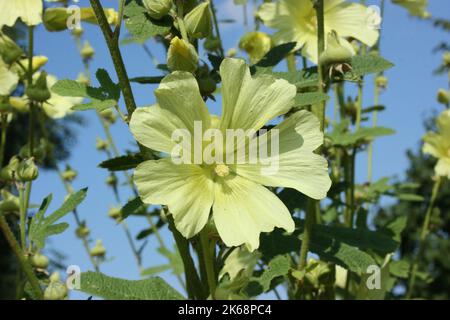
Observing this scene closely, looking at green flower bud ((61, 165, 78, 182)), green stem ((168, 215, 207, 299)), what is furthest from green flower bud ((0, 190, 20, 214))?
green flower bud ((61, 165, 78, 182))

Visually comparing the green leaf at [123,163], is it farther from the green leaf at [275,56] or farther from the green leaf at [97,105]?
the green leaf at [275,56]

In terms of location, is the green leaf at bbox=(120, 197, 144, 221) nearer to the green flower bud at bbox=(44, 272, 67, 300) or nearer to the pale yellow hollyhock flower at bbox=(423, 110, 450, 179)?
the green flower bud at bbox=(44, 272, 67, 300)

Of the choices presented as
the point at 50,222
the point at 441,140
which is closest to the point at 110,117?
the point at 441,140

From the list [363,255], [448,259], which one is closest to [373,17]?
[363,255]

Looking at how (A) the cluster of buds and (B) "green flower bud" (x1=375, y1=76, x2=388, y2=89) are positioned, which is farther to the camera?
(B) "green flower bud" (x1=375, y1=76, x2=388, y2=89)

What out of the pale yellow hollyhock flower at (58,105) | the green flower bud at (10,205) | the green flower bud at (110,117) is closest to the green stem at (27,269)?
the green flower bud at (10,205)

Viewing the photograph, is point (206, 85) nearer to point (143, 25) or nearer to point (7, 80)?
point (143, 25)
